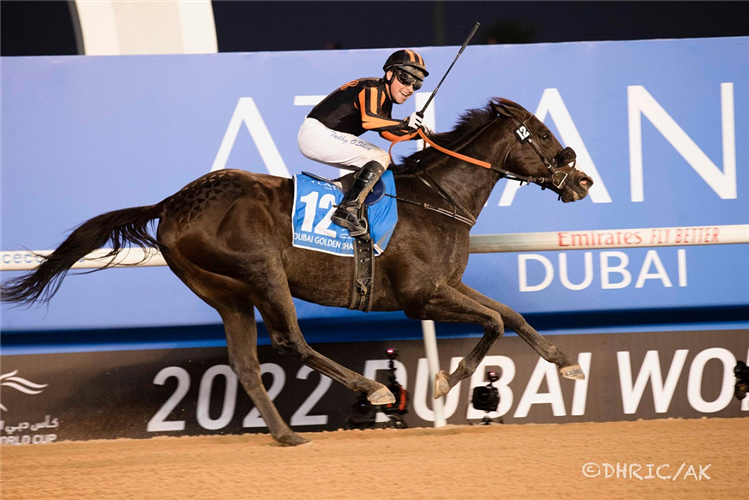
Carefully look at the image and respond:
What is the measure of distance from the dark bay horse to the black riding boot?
0.22m

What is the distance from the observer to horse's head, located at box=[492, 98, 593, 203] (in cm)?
479

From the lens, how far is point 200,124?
568 centimetres

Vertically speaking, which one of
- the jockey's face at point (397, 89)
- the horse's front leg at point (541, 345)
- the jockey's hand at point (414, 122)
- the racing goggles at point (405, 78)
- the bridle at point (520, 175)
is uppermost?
the racing goggles at point (405, 78)

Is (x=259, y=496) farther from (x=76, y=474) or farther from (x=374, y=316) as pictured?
(x=374, y=316)

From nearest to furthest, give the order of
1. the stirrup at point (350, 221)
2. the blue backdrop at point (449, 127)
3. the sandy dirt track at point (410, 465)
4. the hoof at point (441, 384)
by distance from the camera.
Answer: the sandy dirt track at point (410, 465), the stirrup at point (350, 221), the hoof at point (441, 384), the blue backdrop at point (449, 127)

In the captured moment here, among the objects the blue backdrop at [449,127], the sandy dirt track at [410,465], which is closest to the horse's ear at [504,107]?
the blue backdrop at [449,127]

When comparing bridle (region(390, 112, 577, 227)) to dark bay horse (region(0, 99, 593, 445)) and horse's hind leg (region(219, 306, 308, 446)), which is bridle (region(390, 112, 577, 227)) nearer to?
dark bay horse (region(0, 99, 593, 445))

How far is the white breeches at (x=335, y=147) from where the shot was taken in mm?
4641

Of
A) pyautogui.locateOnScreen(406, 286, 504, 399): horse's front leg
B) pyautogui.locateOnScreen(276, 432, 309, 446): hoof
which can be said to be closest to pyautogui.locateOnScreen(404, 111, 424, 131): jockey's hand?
pyautogui.locateOnScreen(406, 286, 504, 399): horse's front leg

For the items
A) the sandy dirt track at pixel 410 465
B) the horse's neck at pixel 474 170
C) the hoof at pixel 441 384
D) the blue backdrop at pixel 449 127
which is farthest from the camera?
the blue backdrop at pixel 449 127

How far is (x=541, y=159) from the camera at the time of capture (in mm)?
4809

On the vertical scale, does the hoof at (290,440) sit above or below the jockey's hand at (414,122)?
below

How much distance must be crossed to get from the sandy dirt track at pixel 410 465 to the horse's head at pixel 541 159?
5.04 ft

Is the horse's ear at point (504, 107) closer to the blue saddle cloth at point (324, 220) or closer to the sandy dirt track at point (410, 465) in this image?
the blue saddle cloth at point (324, 220)
